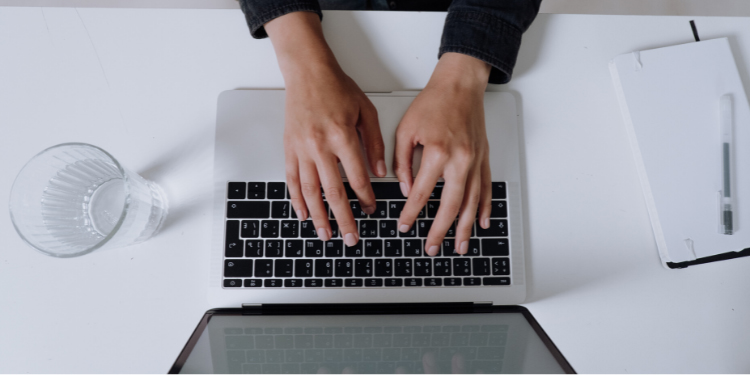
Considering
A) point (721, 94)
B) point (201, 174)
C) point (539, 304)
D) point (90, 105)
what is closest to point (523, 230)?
point (539, 304)

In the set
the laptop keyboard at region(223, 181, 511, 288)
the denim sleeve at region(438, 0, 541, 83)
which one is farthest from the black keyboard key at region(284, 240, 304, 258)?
the denim sleeve at region(438, 0, 541, 83)

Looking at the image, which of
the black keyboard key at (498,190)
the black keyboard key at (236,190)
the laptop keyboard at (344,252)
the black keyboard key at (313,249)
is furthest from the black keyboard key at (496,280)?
the black keyboard key at (236,190)

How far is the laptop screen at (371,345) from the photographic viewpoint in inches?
14.3

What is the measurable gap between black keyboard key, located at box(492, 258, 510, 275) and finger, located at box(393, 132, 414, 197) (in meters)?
0.14

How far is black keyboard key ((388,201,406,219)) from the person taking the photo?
464 mm

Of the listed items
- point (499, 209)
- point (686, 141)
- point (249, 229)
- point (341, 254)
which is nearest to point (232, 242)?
point (249, 229)

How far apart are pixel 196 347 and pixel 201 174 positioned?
8.4 inches

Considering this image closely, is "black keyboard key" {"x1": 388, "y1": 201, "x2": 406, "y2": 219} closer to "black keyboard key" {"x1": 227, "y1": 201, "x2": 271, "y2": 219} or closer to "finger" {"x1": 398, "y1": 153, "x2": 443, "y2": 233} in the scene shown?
"finger" {"x1": 398, "y1": 153, "x2": 443, "y2": 233}

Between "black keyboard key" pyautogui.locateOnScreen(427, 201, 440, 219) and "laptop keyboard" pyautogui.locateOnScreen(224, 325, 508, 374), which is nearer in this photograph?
"laptop keyboard" pyautogui.locateOnScreen(224, 325, 508, 374)

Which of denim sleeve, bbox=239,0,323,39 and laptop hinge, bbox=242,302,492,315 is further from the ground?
denim sleeve, bbox=239,0,323,39

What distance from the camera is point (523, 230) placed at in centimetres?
48

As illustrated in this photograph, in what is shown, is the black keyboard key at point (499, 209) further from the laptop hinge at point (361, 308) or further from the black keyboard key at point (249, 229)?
the black keyboard key at point (249, 229)

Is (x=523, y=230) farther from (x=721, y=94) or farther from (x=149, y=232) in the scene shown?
(x=149, y=232)

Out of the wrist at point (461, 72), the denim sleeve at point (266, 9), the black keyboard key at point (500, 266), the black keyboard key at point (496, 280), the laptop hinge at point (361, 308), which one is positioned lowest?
the laptop hinge at point (361, 308)
